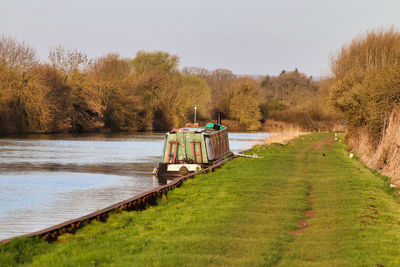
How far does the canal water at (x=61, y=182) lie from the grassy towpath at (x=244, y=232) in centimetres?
290

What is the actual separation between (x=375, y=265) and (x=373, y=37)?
32522mm

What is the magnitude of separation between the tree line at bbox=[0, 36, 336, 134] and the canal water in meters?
17.5

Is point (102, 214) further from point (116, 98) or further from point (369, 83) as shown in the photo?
point (116, 98)

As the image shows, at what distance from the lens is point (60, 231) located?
8.73 m

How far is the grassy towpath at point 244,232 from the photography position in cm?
724

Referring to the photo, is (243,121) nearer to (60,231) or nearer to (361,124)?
(361,124)

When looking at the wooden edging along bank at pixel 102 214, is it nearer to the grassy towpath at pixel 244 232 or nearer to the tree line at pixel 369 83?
the grassy towpath at pixel 244 232

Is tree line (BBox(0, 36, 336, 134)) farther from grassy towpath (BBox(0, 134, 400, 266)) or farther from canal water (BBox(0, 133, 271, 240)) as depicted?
grassy towpath (BBox(0, 134, 400, 266))

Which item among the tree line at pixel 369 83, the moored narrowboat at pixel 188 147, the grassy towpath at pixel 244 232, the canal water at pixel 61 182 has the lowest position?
the canal water at pixel 61 182

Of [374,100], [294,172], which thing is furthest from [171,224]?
[374,100]

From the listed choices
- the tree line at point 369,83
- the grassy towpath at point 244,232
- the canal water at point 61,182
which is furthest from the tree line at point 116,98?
the grassy towpath at point 244,232

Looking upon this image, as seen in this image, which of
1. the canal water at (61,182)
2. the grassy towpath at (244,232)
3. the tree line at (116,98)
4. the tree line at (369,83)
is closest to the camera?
the grassy towpath at (244,232)

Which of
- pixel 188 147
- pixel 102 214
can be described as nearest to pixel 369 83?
pixel 188 147

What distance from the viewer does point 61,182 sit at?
71.9 ft
